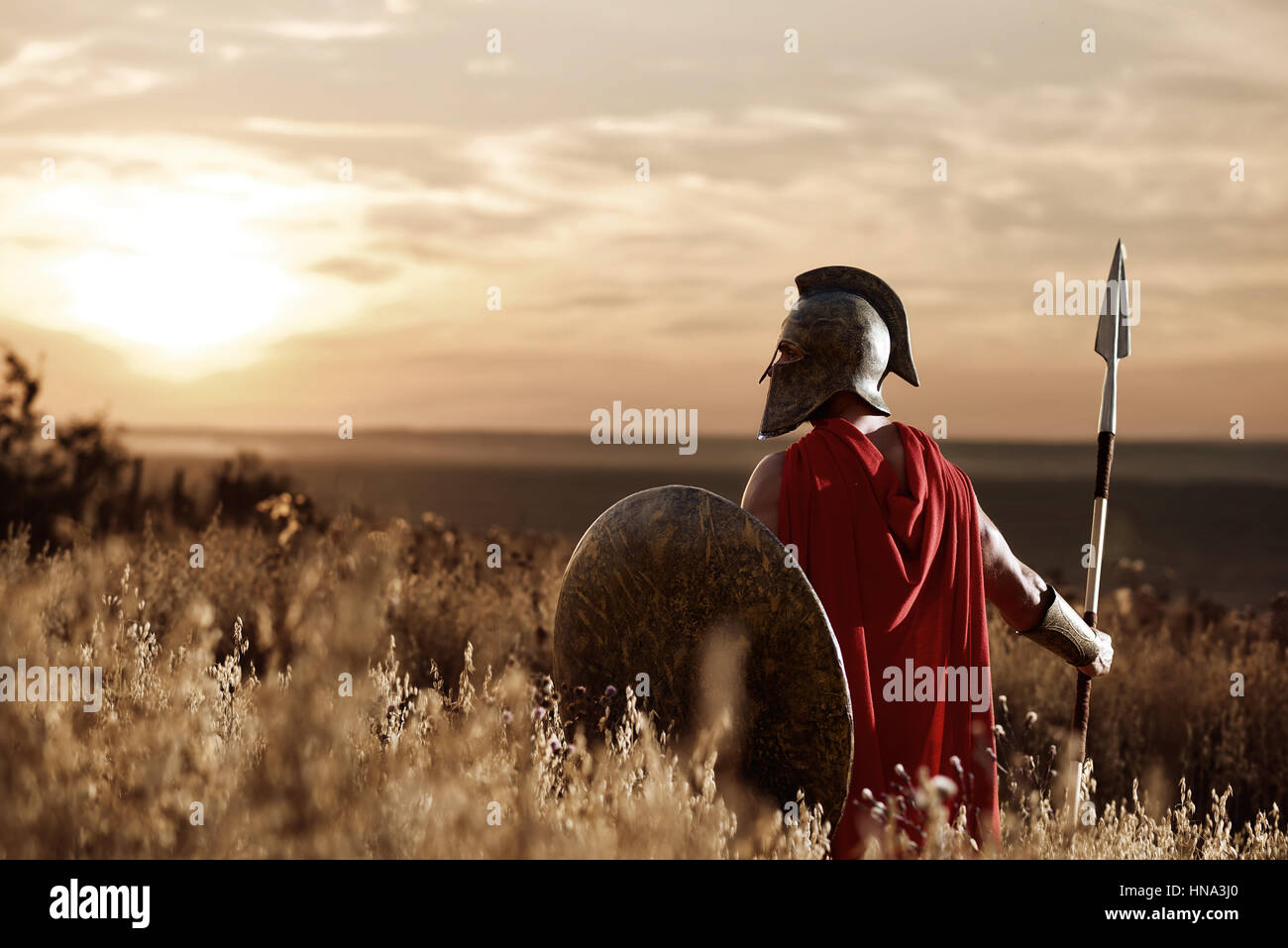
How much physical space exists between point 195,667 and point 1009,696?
206 inches

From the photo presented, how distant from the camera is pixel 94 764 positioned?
3.03 metres

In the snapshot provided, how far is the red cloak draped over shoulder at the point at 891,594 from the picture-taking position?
11.2 ft

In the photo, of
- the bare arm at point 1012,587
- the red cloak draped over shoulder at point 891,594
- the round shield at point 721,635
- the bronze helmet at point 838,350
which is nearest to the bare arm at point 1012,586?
the bare arm at point 1012,587

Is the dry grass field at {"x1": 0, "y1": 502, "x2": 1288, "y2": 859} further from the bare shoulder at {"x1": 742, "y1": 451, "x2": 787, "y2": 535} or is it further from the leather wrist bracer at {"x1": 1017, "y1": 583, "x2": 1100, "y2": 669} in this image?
the bare shoulder at {"x1": 742, "y1": 451, "x2": 787, "y2": 535}

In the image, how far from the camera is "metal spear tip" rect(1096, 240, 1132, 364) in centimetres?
489

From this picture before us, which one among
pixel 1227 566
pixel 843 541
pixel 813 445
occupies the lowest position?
pixel 1227 566

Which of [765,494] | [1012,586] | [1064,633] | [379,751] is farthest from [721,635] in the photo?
[1064,633]

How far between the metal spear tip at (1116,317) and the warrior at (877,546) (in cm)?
147

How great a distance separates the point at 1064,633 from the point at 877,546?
114 cm

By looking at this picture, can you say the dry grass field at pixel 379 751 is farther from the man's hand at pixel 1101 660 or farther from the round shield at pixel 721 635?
the man's hand at pixel 1101 660

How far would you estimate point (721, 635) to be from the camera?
10.5ft

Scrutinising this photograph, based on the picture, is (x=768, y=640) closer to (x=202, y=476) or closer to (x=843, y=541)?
(x=843, y=541)

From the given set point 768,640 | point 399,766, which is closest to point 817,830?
point 768,640

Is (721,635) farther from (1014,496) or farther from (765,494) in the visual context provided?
(1014,496)
